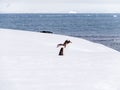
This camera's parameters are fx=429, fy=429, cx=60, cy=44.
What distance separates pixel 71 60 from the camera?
49.6 ft

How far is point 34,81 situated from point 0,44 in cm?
673

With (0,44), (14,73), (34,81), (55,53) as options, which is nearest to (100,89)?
(34,81)

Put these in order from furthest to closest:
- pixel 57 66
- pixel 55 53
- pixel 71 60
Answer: pixel 55 53
pixel 71 60
pixel 57 66

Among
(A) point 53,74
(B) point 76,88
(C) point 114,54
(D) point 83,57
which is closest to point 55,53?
(D) point 83,57

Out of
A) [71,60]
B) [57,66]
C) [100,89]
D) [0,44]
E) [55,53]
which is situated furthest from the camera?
[0,44]

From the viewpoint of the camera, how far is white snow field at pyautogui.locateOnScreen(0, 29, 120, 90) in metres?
11.6

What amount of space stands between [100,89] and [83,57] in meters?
4.63

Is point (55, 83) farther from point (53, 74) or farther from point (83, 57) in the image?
point (83, 57)

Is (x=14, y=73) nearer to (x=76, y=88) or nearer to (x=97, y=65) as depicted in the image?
(x=76, y=88)

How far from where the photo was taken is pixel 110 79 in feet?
40.8

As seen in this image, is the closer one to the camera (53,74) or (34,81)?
(34,81)

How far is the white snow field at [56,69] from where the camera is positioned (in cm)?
1164

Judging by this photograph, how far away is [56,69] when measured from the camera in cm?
1338

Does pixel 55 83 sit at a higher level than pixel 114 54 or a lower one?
lower
